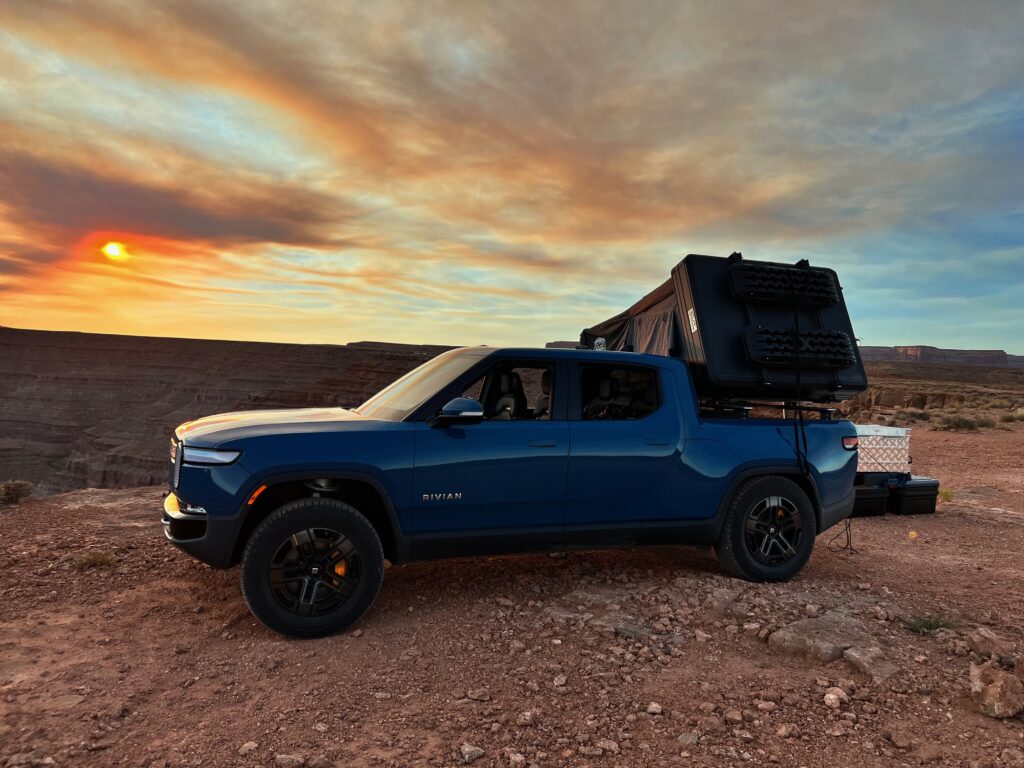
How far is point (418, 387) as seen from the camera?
482 cm

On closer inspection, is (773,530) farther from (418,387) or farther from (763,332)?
(418,387)

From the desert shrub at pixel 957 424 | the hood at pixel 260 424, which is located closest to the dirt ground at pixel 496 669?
the hood at pixel 260 424

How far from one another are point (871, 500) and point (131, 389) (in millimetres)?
64890

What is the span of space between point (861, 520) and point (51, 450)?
212 ft

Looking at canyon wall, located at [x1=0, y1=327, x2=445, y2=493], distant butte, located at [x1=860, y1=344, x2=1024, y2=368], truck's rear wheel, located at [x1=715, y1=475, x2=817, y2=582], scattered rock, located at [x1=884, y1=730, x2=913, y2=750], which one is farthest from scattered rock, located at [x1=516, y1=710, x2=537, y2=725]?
distant butte, located at [x1=860, y1=344, x2=1024, y2=368]

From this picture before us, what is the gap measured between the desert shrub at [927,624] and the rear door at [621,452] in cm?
164

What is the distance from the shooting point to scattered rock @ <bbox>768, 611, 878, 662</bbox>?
390 centimetres

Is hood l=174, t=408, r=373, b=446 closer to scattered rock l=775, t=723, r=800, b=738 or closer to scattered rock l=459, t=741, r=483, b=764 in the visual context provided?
scattered rock l=459, t=741, r=483, b=764

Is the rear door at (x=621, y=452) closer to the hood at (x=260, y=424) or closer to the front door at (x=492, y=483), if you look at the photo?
the front door at (x=492, y=483)

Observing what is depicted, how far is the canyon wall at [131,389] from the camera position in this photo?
162 feet

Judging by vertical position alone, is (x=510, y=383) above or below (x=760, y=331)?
below

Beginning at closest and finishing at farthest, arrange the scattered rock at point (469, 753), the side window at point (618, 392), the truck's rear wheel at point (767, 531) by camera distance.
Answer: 1. the scattered rock at point (469, 753)
2. the side window at point (618, 392)
3. the truck's rear wheel at point (767, 531)

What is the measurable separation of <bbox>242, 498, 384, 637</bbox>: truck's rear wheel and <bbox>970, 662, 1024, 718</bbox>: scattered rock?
338cm

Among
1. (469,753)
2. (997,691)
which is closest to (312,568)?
(469,753)
